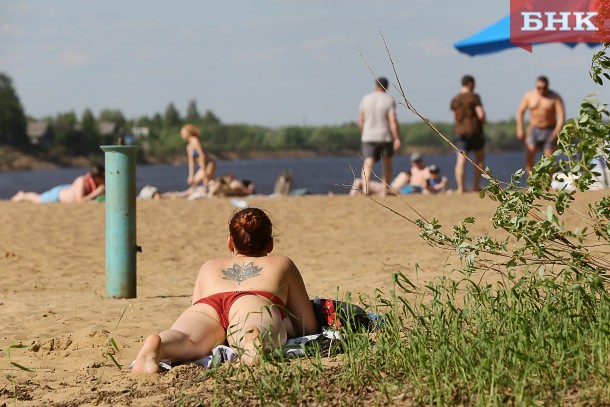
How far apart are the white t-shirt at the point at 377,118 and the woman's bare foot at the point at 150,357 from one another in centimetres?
1049

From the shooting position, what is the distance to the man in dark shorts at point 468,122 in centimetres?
1517

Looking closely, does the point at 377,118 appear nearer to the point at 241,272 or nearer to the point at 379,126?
the point at 379,126

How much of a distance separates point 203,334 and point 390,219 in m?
7.68

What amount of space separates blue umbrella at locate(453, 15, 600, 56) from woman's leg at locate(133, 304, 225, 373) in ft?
32.9

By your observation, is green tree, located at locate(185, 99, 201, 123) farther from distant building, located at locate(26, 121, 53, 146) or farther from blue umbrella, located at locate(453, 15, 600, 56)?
blue umbrella, located at locate(453, 15, 600, 56)

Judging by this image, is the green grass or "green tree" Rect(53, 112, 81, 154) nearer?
the green grass

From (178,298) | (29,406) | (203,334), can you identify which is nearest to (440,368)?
(203,334)

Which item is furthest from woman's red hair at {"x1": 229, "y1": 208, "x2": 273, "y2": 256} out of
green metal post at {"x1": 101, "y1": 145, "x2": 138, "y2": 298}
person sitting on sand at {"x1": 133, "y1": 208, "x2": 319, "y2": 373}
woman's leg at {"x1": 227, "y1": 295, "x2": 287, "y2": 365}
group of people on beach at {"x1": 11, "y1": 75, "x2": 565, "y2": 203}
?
group of people on beach at {"x1": 11, "y1": 75, "x2": 565, "y2": 203}

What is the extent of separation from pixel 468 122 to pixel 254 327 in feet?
36.2

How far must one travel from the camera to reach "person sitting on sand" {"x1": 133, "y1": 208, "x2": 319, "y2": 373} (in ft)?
15.2

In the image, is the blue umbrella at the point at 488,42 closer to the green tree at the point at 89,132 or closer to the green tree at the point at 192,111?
the green tree at the point at 89,132

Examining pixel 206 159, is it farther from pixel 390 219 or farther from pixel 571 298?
pixel 571 298

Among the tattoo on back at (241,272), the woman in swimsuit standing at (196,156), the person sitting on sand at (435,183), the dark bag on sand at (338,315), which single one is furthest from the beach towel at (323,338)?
the person sitting on sand at (435,183)

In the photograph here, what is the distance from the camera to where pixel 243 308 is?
4.92m
